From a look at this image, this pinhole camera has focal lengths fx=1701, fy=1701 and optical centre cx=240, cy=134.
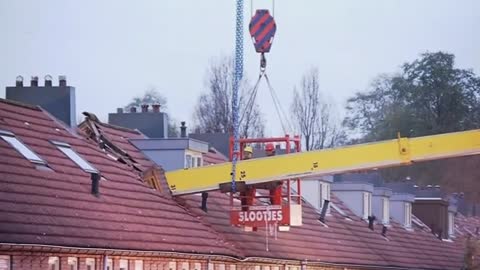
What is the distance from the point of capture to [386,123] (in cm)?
11588

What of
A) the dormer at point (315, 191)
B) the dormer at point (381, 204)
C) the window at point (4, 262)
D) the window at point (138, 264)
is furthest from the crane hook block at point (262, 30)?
the dormer at point (381, 204)

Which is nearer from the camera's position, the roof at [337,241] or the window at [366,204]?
the roof at [337,241]

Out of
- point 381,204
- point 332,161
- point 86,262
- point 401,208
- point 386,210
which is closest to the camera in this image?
point 86,262

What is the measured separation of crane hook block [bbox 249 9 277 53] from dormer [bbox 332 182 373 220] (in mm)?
27122

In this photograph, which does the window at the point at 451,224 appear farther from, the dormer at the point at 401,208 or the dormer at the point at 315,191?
the dormer at the point at 315,191

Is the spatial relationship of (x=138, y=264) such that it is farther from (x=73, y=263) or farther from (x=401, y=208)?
(x=401, y=208)

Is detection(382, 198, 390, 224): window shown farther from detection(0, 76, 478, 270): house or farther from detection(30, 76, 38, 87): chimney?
detection(30, 76, 38, 87): chimney

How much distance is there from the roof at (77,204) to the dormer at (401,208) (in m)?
29.8

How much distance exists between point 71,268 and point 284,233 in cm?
2007

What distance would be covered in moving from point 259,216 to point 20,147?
9.12 m

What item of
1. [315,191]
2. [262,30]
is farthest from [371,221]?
[262,30]

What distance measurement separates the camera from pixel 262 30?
48.2 meters

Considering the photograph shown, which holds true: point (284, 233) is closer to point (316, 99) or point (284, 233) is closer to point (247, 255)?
point (247, 255)

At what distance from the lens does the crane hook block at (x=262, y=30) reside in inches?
1890
